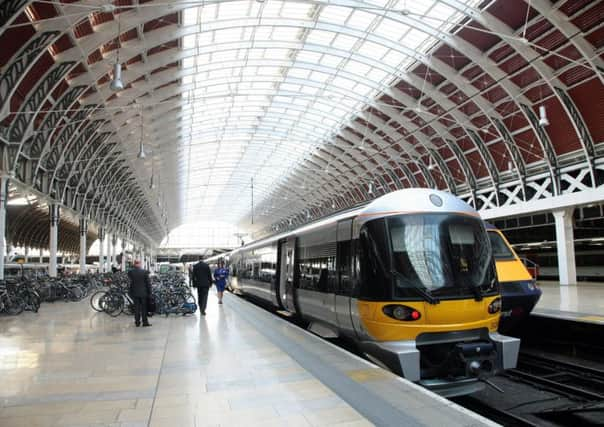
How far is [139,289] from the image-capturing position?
12469 mm

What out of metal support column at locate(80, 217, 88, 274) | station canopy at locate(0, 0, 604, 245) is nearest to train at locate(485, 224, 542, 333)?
station canopy at locate(0, 0, 604, 245)

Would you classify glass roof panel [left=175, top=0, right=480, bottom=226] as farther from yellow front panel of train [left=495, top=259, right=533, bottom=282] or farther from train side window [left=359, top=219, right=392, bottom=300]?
train side window [left=359, top=219, right=392, bottom=300]

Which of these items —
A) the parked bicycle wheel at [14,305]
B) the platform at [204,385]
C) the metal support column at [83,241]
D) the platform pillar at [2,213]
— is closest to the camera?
the platform at [204,385]

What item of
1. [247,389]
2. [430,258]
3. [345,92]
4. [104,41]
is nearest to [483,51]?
[345,92]

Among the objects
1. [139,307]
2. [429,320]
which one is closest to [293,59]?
[139,307]

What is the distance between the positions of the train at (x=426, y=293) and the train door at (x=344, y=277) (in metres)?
0.04

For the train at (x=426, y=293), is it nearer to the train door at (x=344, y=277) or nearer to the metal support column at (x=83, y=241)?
the train door at (x=344, y=277)

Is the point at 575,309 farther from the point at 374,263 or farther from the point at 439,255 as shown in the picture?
the point at 374,263

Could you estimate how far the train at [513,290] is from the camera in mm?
11133

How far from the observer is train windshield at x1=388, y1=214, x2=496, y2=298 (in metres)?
7.39

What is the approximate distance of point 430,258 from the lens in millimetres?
7512

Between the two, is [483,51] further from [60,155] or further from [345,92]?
[60,155]

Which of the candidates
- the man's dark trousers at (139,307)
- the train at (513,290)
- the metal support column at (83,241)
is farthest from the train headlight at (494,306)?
the metal support column at (83,241)

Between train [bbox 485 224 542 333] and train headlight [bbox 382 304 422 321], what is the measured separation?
4.89 meters
